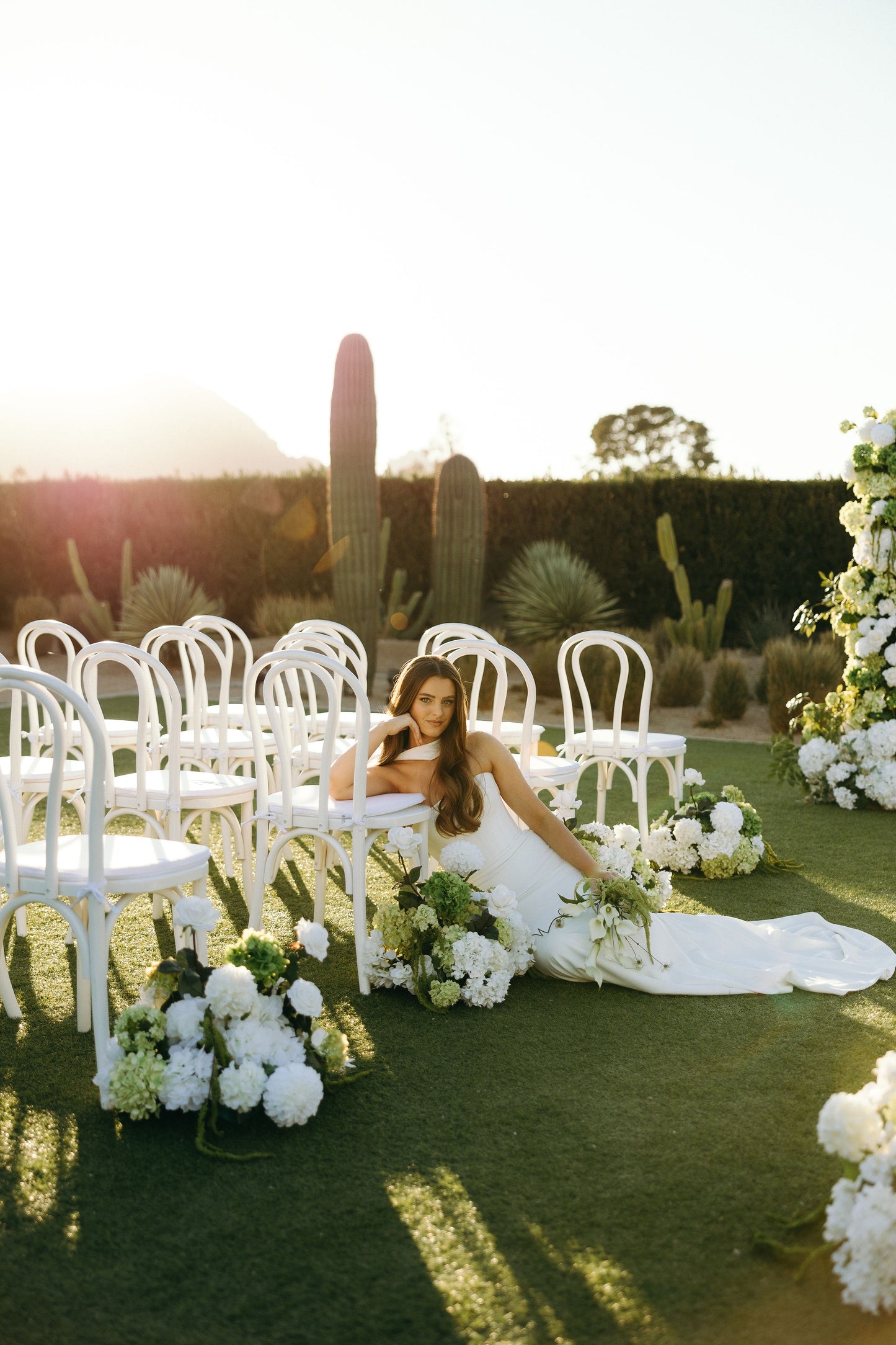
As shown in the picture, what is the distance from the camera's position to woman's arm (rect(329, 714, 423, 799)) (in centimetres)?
342

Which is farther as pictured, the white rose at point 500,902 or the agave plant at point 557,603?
the agave plant at point 557,603

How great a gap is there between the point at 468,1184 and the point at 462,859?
124 centimetres

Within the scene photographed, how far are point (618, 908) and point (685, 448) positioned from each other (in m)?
33.0

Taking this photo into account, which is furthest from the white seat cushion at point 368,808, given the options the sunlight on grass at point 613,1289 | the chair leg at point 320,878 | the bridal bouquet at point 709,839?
the bridal bouquet at point 709,839

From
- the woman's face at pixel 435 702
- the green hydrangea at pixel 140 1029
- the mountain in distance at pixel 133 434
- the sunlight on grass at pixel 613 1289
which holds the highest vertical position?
the mountain in distance at pixel 133 434

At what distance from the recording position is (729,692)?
9664 millimetres

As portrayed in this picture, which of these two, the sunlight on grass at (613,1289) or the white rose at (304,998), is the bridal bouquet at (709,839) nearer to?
the white rose at (304,998)

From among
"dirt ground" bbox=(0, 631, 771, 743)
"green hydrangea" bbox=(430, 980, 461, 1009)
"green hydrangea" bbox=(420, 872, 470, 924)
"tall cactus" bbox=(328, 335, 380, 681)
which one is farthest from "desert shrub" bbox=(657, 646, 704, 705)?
"green hydrangea" bbox=(430, 980, 461, 1009)

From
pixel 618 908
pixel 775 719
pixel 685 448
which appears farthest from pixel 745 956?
pixel 685 448

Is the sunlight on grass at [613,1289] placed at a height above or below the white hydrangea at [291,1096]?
below

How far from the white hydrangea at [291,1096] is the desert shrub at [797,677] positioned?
710 cm

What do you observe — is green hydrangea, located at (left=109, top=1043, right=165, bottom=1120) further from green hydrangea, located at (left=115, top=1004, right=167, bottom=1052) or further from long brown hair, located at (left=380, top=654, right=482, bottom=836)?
long brown hair, located at (left=380, top=654, right=482, bottom=836)

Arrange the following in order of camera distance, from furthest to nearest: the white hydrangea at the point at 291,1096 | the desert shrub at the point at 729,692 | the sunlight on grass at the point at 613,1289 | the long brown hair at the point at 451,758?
the desert shrub at the point at 729,692, the long brown hair at the point at 451,758, the white hydrangea at the point at 291,1096, the sunlight on grass at the point at 613,1289

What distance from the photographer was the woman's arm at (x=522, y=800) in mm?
3453
